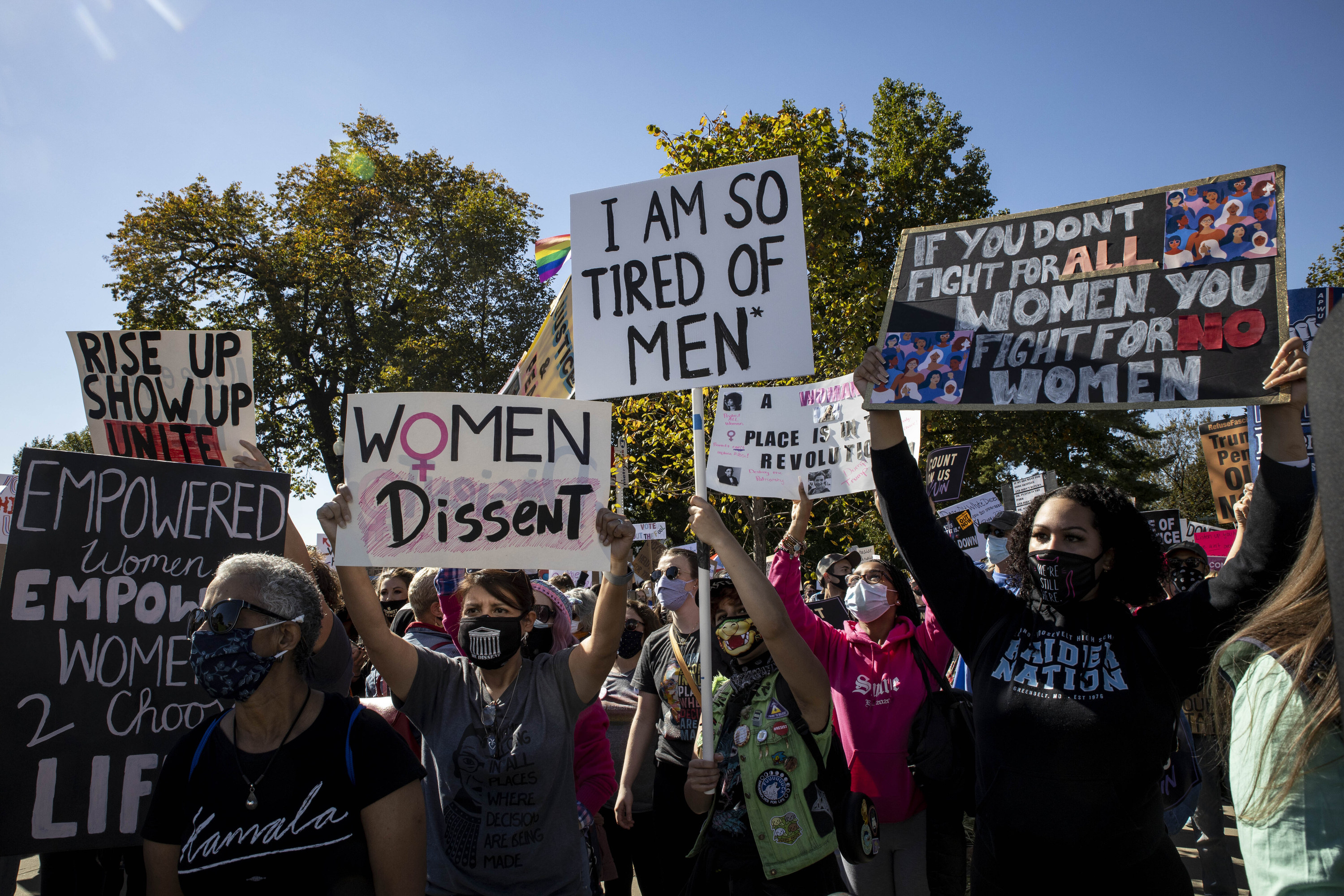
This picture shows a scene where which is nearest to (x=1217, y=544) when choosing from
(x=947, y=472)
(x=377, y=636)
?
(x=947, y=472)

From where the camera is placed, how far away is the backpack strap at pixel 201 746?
91.7 inches

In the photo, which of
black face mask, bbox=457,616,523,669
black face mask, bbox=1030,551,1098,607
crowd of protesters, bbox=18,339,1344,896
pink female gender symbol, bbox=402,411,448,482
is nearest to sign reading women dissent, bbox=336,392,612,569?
pink female gender symbol, bbox=402,411,448,482

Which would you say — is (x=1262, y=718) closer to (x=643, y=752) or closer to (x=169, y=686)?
(x=643, y=752)

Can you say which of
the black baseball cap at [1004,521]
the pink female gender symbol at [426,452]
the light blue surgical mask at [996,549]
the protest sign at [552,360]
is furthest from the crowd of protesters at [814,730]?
the light blue surgical mask at [996,549]

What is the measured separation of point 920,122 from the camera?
2566 cm

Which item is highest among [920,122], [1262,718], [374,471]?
[920,122]

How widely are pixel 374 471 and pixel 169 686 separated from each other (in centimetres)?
124

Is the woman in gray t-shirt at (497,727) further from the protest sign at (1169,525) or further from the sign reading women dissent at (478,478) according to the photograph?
the protest sign at (1169,525)

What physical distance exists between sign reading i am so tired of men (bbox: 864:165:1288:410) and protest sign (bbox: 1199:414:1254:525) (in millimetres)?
5467

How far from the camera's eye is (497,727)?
2.84m

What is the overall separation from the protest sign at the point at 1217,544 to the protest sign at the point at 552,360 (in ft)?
31.4

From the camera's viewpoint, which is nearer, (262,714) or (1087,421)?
(262,714)

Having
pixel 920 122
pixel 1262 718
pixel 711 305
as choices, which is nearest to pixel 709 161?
pixel 920 122

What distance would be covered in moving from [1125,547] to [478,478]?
229cm
